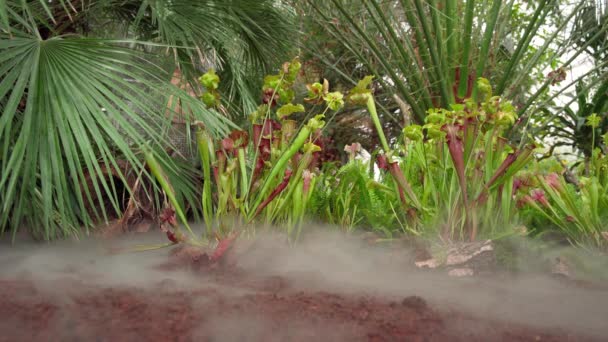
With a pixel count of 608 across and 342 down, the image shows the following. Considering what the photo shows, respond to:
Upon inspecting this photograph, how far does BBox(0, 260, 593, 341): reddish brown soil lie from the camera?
62cm

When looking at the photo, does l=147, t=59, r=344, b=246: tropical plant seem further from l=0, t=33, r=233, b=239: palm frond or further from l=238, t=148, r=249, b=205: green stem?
l=0, t=33, r=233, b=239: palm frond

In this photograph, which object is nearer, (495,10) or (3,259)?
(3,259)

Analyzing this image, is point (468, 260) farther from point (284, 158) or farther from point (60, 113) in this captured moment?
point (60, 113)

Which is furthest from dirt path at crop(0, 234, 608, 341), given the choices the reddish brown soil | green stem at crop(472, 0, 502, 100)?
green stem at crop(472, 0, 502, 100)

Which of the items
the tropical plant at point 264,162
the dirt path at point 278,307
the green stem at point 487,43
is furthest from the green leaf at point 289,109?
the green stem at point 487,43

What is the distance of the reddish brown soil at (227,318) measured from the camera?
24.4 inches

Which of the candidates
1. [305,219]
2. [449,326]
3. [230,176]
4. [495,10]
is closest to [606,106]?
[495,10]

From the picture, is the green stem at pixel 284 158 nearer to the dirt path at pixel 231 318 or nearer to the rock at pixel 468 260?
the rock at pixel 468 260

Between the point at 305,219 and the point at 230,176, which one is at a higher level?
the point at 230,176

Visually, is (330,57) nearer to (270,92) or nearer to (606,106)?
(606,106)

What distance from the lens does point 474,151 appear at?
1.22 metres

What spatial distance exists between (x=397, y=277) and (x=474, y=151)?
0.39m

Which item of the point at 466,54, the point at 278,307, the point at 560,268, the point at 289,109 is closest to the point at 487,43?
the point at 466,54

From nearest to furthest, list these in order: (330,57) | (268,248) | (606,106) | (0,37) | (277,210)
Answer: (268,248), (277,210), (0,37), (330,57), (606,106)
